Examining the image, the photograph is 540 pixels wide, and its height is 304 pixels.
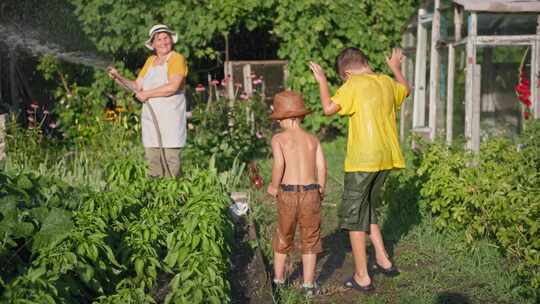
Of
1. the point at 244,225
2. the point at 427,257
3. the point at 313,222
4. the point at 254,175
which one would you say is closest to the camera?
the point at 313,222

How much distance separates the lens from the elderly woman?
655cm

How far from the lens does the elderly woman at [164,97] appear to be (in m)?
6.55

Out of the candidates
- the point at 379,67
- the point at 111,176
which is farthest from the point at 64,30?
the point at 111,176

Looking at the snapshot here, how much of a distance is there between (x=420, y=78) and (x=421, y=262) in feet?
21.4

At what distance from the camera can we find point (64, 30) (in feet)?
38.3

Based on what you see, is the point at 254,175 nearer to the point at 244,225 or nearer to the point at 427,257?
the point at 244,225

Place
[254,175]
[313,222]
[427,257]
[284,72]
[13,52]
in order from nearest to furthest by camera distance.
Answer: [313,222], [427,257], [254,175], [13,52], [284,72]

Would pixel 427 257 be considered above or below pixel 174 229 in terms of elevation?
below

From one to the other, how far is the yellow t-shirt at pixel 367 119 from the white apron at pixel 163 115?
82.0 inches

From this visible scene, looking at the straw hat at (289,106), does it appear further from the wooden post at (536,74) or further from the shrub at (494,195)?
the wooden post at (536,74)

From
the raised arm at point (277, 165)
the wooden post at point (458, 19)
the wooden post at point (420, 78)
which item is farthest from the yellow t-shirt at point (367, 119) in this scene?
the wooden post at point (420, 78)

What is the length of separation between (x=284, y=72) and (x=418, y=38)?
2174 millimetres

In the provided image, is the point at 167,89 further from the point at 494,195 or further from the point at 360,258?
the point at 494,195

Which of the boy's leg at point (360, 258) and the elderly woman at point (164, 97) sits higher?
the elderly woman at point (164, 97)
